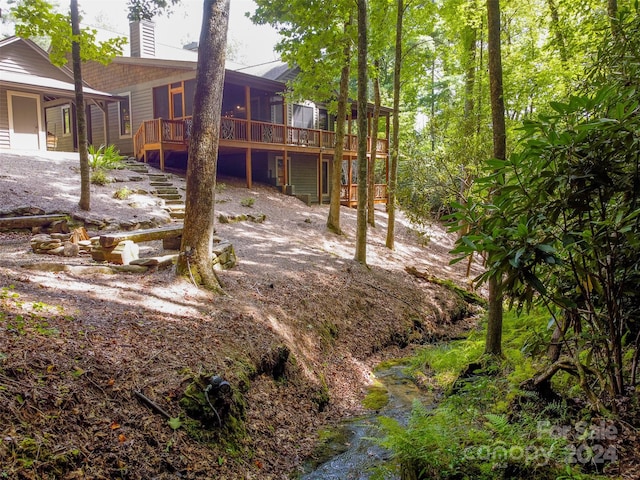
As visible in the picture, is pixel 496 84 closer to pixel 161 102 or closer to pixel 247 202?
pixel 247 202

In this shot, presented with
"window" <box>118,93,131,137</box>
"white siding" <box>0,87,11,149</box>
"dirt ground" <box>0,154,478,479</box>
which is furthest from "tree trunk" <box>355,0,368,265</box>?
"white siding" <box>0,87,11,149</box>

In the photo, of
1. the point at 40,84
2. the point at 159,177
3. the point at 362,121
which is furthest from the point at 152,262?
the point at 40,84

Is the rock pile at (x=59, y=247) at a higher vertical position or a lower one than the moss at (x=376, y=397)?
higher

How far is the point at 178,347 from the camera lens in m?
5.16

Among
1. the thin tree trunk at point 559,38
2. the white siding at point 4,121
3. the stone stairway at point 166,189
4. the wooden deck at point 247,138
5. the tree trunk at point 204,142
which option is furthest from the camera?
the white siding at point 4,121

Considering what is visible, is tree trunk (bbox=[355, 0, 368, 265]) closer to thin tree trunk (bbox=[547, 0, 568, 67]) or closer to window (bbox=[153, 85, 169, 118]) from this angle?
A: thin tree trunk (bbox=[547, 0, 568, 67])

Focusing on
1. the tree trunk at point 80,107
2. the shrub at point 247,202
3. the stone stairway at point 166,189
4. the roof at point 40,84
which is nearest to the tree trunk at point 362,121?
the stone stairway at point 166,189

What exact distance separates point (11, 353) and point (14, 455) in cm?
117

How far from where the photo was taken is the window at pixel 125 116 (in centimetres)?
2336

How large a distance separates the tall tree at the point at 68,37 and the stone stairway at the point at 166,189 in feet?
8.63

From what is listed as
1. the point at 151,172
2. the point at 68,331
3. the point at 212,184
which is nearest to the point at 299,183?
the point at 151,172

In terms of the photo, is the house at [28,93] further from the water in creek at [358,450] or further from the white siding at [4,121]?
the water in creek at [358,450]

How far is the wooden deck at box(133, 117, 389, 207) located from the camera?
1875cm

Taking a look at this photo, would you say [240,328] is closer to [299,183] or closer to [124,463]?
[124,463]
